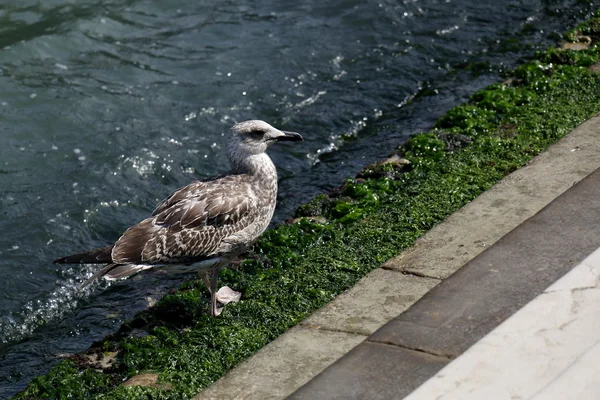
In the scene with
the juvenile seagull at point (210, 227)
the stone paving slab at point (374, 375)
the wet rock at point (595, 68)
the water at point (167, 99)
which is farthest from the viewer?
the wet rock at point (595, 68)

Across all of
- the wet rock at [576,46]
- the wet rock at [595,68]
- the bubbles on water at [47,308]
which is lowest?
the bubbles on water at [47,308]

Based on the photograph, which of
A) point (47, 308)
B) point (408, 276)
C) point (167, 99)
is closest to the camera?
point (408, 276)

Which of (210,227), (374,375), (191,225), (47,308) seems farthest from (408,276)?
(47,308)

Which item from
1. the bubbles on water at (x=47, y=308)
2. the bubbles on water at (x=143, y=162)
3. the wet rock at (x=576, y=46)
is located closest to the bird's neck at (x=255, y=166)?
the bubbles on water at (x=47, y=308)

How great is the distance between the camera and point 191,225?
6.71 meters

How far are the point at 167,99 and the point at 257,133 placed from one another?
4.41 metres

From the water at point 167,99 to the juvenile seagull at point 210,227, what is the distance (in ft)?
2.79

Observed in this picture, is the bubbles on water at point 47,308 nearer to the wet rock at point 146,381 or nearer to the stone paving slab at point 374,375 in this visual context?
the wet rock at point 146,381

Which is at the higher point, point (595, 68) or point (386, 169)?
point (595, 68)

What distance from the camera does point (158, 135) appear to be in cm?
1056

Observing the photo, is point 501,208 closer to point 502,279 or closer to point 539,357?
point 502,279

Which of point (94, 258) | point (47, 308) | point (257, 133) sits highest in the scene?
point (257, 133)

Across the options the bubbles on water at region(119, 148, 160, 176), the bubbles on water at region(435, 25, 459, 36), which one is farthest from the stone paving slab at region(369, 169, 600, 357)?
the bubbles on water at region(435, 25, 459, 36)

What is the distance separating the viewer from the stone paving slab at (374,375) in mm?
5020
